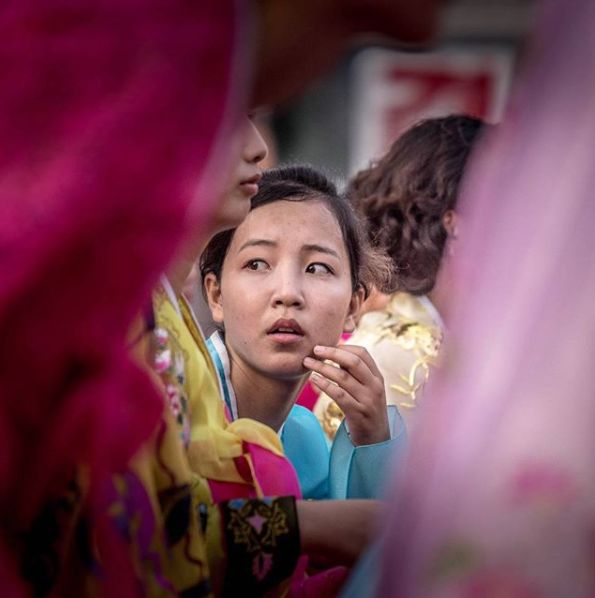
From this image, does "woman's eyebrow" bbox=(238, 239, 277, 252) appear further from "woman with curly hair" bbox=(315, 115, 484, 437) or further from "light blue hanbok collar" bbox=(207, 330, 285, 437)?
"woman with curly hair" bbox=(315, 115, 484, 437)

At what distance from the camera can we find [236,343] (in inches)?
83.5

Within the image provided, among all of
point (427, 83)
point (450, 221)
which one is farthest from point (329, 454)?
point (427, 83)

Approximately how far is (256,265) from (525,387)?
4.27 feet

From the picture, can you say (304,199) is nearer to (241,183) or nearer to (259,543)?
(241,183)

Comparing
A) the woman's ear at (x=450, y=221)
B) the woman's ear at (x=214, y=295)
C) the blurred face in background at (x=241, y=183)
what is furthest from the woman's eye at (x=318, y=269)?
the woman's ear at (x=450, y=221)

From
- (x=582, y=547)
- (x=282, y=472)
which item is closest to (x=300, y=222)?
(x=282, y=472)

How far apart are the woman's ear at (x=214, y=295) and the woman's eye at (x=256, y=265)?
140mm

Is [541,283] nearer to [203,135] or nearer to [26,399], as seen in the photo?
[203,135]

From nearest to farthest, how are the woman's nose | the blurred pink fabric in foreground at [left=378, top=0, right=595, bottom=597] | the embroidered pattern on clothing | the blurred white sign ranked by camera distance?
the blurred pink fabric in foreground at [left=378, top=0, right=595, bottom=597], the embroidered pattern on clothing, the woman's nose, the blurred white sign

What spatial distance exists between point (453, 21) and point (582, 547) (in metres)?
6.42

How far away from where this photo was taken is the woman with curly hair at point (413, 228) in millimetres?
2809

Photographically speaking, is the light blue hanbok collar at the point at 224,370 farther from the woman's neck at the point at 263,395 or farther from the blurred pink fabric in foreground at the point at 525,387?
the blurred pink fabric in foreground at the point at 525,387

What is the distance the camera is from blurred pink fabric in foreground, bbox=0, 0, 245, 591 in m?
0.91

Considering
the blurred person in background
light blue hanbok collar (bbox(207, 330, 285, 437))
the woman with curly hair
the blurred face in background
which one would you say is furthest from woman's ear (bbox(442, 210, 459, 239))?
the blurred person in background
